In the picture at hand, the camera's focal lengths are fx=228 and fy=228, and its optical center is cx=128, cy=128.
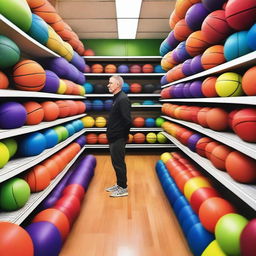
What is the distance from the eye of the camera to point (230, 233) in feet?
5.53

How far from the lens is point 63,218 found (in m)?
2.40

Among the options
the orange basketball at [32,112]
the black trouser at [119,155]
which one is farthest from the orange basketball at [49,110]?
the black trouser at [119,155]

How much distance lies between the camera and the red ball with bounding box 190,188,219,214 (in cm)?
241

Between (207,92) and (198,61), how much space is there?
560 mm

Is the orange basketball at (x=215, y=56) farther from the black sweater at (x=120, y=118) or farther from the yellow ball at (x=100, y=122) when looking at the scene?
the yellow ball at (x=100, y=122)

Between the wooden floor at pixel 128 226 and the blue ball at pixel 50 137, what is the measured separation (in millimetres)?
1045

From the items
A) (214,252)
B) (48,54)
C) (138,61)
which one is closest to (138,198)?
(214,252)

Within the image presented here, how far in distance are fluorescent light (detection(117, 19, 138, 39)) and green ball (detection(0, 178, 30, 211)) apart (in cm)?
477

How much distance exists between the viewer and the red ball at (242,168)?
1.84 metres

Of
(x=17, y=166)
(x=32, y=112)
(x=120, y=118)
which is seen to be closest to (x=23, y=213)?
(x=17, y=166)

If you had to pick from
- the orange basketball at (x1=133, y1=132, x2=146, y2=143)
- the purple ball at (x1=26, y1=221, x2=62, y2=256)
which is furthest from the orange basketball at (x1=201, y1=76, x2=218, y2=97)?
the orange basketball at (x1=133, y1=132, x2=146, y2=143)

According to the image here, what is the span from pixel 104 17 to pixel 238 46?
417 cm

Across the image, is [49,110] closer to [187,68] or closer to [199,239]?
[187,68]

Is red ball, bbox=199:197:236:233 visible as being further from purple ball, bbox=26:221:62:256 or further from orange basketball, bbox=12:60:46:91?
orange basketball, bbox=12:60:46:91
